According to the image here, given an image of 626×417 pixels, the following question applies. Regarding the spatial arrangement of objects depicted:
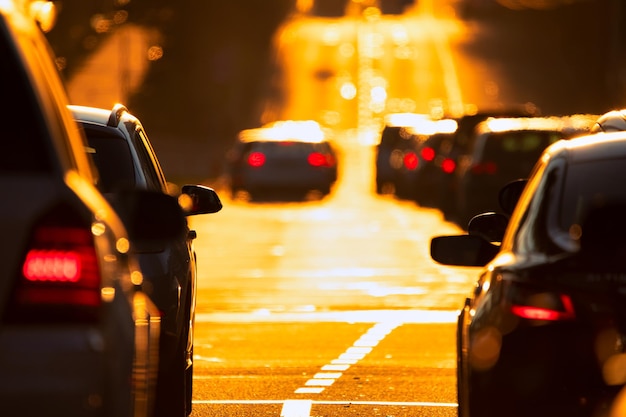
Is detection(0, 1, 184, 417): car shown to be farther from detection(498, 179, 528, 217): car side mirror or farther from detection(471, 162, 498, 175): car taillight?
detection(471, 162, 498, 175): car taillight

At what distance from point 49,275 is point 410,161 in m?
35.8

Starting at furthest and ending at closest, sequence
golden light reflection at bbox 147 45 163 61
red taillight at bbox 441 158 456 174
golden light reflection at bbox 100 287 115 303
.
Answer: golden light reflection at bbox 147 45 163 61 < red taillight at bbox 441 158 456 174 < golden light reflection at bbox 100 287 115 303

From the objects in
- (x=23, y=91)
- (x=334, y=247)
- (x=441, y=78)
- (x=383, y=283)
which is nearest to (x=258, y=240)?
(x=334, y=247)

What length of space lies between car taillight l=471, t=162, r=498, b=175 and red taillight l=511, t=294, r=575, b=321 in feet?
71.2

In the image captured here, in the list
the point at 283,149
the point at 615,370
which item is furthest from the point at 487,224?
the point at 283,149

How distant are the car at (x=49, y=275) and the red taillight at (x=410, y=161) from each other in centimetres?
3434

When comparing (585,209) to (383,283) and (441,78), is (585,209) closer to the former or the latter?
(383,283)

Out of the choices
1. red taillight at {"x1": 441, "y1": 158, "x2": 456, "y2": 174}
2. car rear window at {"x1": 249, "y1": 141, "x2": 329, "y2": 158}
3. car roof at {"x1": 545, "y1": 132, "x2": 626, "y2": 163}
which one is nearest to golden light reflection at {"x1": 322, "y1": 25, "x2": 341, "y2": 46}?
car rear window at {"x1": 249, "y1": 141, "x2": 329, "y2": 158}

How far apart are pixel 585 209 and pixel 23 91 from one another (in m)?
2.42

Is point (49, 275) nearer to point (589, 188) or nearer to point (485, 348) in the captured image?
point (485, 348)

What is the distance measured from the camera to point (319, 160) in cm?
4072

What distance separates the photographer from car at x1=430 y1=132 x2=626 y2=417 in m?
6.39

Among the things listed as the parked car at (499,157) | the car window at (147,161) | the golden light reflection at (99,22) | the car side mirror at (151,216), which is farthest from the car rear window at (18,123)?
the golden light reflection at (99,22)

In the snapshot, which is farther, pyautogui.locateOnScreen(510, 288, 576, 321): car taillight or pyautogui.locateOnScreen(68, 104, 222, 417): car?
pyautogui.locateOnScreen(68, 104, 222, 417): car
